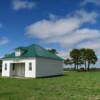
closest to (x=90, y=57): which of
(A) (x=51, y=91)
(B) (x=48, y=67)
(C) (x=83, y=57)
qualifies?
(C) (x=83, y=57)

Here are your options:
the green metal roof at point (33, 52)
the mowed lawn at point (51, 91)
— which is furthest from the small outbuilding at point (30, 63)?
the mowed lawn at point (51, 91)

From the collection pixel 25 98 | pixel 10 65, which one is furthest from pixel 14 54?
pixel 25 98

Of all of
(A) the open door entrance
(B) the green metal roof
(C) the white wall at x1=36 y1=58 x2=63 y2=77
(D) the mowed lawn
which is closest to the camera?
(D) the mowed lawn

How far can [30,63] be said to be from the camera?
35094 mm

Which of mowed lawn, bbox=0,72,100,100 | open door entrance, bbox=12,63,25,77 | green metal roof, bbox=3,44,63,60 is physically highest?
green metal roof, bbox=3,44,63,60

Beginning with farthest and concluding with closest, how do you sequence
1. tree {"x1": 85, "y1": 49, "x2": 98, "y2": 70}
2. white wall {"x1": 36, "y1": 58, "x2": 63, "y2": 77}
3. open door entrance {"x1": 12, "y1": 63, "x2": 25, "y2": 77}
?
tree {"x1": 85, "y1": 49, "x2": 98, "y2": 70} < open door entrance {"x1": 12, "y1": 63, "x2": 25, "y2": 77} < white wall {"x1": 36, "y1": 58, "x2": 63, "y2": 77}

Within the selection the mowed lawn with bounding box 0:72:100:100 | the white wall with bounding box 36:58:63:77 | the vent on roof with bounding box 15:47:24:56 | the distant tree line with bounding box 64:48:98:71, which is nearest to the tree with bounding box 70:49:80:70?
the distant tree line with bounding box 64:48:98:71

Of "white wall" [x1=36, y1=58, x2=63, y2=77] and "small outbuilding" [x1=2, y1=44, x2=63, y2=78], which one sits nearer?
"small outbuilding" [x1=2, y1=44, x2=63, y2=78]

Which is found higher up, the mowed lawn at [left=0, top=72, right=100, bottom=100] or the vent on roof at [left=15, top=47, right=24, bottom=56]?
the vent on roof at [left=15, top=47, right=24, bottom=56]

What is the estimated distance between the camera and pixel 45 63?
36938 millimetres

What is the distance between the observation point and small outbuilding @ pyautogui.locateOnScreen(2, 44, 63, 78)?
3475 centimetres

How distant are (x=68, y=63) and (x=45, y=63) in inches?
2071

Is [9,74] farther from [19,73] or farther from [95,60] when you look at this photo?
[95,60]

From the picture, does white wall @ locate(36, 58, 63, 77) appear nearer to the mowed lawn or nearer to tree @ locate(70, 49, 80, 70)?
the mowed lawn
